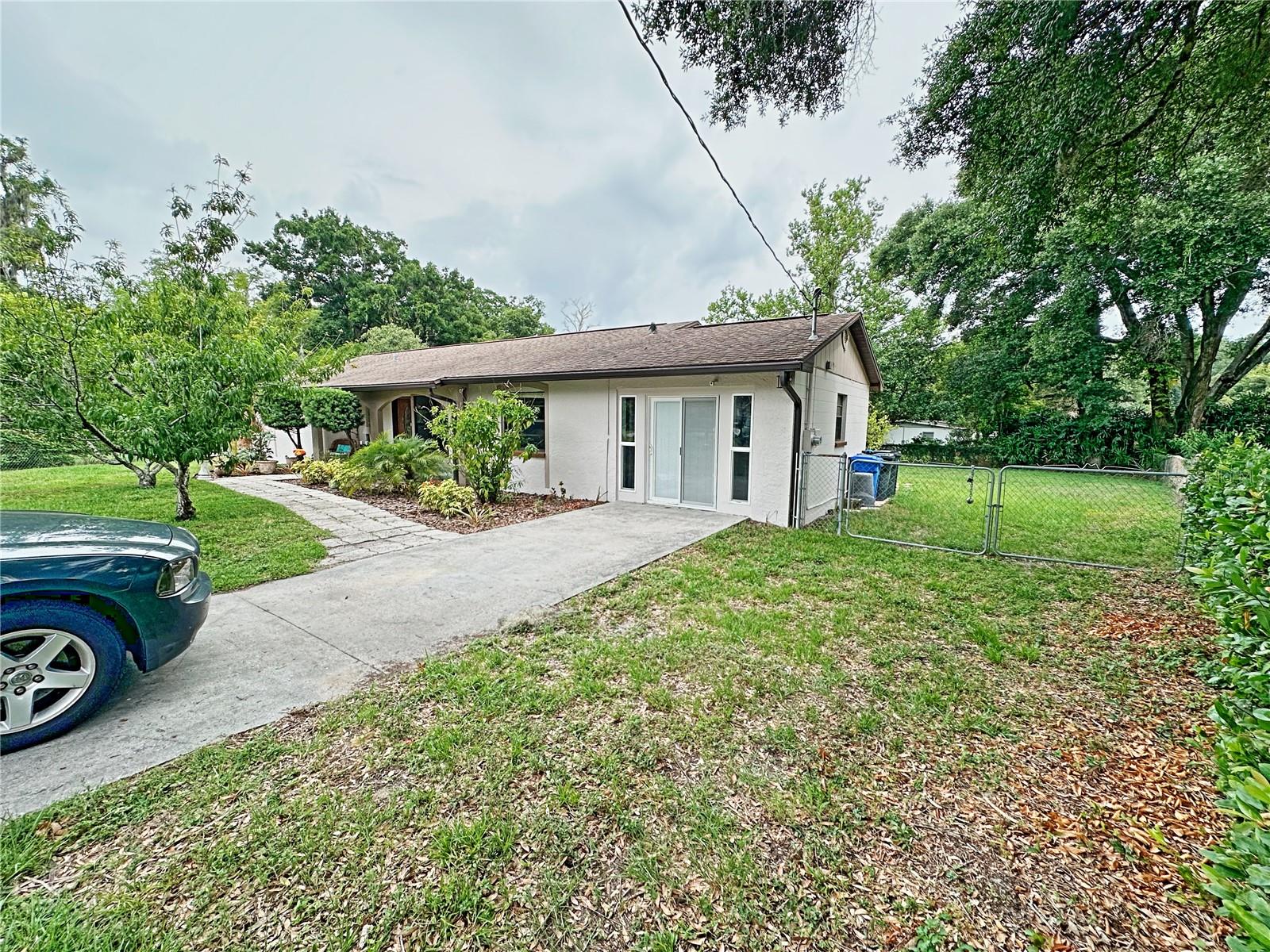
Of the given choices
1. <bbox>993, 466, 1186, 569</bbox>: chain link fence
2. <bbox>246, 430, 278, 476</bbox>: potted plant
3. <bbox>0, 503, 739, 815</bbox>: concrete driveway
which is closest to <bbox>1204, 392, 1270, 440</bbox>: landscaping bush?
<bbox>993, 466, 1186, 569</bbox>: chain link fence

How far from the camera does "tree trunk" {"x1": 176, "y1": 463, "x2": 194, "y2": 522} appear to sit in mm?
7176

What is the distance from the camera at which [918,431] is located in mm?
26219

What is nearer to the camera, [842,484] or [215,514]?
[842,484]

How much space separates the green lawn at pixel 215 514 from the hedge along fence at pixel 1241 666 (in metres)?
6.36

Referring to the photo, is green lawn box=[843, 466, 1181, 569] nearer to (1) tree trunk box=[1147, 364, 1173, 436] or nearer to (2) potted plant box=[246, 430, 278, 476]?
(1) tree trunk box=[1147, 364, 1173, 436]

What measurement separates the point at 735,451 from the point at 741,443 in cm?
16

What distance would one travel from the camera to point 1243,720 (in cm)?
171

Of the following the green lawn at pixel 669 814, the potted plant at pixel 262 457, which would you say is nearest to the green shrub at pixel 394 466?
the potted plant at pixel 262 457

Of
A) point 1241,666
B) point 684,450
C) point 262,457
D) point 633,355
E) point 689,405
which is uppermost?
point 633,355

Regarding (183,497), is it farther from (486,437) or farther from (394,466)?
(486,437)

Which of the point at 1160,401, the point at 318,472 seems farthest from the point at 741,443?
the point at 1160,401

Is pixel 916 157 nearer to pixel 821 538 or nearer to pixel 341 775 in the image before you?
pixel 821 538

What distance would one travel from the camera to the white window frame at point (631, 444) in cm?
922

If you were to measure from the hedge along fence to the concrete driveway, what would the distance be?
377 cm
